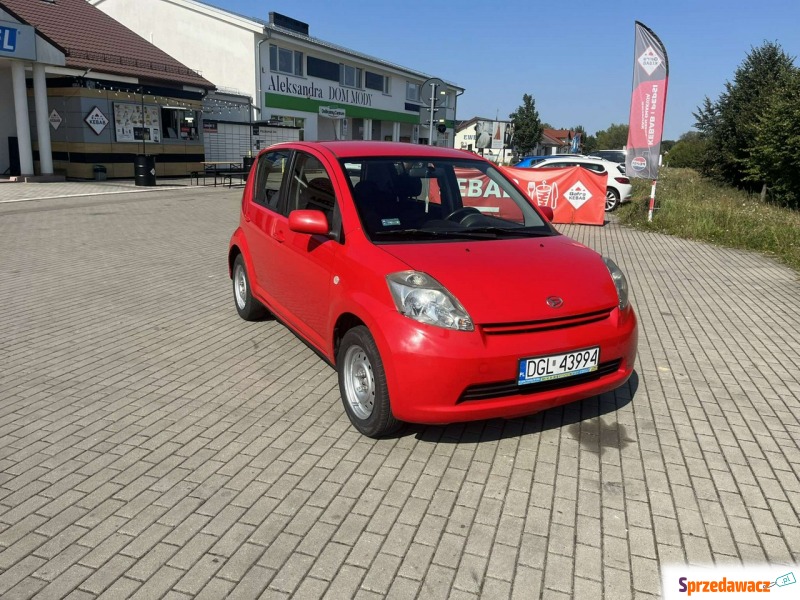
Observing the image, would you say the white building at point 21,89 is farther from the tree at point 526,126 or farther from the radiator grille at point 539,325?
the tree at point 526,126

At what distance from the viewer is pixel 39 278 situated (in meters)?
7.84

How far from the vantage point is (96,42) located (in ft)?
77.0

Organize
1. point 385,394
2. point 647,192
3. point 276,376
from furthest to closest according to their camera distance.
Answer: point 647,192 → point 276,376 → point 385,394

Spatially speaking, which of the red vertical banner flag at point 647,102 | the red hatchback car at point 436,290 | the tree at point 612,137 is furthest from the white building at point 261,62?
the tree at point 612,137

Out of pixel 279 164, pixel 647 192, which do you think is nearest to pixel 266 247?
pixel 279 164

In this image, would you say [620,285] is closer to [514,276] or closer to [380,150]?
[514,276]

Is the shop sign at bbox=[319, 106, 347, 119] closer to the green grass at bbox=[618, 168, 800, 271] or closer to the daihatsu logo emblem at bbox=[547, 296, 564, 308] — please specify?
the green grass at bbox=[618, 168, 800, 271]

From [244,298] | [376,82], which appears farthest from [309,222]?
[376,82]

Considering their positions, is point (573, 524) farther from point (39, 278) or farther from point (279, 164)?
point (39, 278)

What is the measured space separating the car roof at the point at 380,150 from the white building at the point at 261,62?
2260 cm

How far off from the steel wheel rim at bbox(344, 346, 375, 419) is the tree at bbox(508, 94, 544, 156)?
84.1 meters

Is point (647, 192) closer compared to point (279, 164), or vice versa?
point (279, 164)

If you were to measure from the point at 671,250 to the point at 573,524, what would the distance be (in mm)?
9900

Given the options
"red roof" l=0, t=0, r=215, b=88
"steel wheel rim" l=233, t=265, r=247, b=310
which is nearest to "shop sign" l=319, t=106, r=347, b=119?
"red roof" l=0, t=0, r=215, b=88
